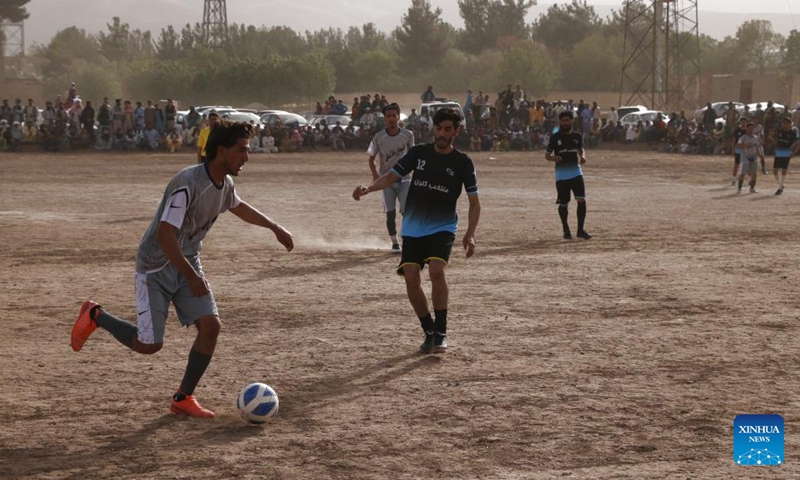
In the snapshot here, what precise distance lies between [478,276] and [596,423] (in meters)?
6.12

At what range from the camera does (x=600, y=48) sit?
94688mm

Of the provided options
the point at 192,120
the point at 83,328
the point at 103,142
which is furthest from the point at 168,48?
the point at 83,328

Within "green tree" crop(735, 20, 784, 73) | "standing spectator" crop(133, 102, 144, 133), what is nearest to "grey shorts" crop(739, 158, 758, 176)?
"standing spectator" crop(133, 102, 144, 133)

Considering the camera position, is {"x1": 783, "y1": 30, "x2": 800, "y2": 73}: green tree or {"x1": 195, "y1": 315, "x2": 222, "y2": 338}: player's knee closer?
{"x1": 195, "y1": 315, "x2": 222, "y2": 338}: player's knee

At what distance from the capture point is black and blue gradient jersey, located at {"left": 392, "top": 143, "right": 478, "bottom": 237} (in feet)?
29.6

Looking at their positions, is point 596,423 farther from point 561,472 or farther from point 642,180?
point 642,180

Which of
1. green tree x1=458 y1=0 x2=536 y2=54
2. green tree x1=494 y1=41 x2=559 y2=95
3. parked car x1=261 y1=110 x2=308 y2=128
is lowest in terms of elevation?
parked car x1=261 y1=110 x2=308 y2=128

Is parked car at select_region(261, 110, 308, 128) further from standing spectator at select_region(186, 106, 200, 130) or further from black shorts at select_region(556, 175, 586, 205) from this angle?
black shorts at select_region(556, 175, 586, 205)

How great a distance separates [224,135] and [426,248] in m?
2.78

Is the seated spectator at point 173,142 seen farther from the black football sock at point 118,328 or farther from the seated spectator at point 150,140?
the black football sock at point 118,328

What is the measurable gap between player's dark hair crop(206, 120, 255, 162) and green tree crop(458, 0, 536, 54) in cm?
12015

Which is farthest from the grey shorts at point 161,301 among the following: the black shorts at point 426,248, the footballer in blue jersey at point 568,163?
the footballer in blue jersey at point 568,163

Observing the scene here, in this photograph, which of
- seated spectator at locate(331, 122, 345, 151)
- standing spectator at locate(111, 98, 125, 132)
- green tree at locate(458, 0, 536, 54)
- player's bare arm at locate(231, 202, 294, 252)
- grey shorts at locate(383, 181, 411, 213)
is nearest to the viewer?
player's bare arm at locate(231, 202, 294, 252)

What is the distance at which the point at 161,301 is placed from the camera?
6.94 m
